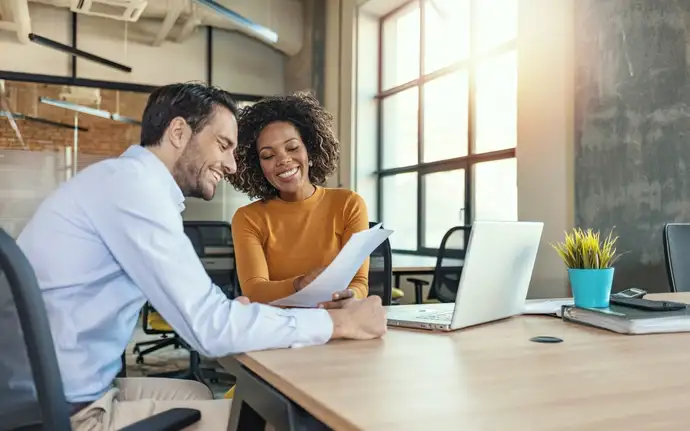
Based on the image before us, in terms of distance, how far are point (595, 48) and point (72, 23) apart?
5.60 metres

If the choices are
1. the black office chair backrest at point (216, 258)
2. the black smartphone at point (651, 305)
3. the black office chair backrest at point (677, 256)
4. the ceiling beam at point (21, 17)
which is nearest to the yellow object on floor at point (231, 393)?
the black smartphone at point (651, 305)

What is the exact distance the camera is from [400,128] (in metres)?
5.93

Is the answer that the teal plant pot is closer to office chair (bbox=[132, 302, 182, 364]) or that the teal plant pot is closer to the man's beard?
the man's beard

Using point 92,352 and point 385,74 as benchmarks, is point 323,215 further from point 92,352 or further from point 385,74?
point 385,74

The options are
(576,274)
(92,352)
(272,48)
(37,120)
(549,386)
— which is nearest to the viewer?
(549,386)

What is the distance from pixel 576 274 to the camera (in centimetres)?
148

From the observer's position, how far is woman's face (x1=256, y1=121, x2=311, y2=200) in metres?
2.11

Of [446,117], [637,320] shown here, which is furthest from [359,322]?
[446,117]

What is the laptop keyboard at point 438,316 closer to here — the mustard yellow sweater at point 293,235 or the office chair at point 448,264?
the mustard yellow sweater at point 293,235

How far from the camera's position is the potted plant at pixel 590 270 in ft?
4.78

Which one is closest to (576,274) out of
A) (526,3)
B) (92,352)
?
(92,352)

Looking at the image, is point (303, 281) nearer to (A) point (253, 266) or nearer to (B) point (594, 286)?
(A) point (253, 266)

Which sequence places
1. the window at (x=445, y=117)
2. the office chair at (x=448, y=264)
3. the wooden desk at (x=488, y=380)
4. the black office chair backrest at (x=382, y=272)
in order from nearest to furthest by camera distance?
1. the wooden desk at (x=488, y=380)
2. the black office chair backrest at (x=382, y=272)
3. the office chair at (x=448, y=264)
4. the window at (x=445, y=117)

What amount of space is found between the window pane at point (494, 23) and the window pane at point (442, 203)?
100 centimetres
